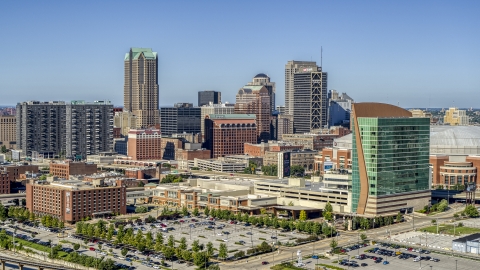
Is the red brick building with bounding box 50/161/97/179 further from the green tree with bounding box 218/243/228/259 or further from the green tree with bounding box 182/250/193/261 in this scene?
the green tree with bounding box 218/243/228/259

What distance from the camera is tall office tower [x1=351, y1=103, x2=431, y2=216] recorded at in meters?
98.9

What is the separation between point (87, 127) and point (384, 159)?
9213 centimetres

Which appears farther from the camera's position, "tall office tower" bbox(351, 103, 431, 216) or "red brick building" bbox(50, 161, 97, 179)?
"red brick building" bbox(50, 161, 97, 179)

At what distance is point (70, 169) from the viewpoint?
14038 centimetres

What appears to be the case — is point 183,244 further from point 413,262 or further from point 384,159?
point 384,159

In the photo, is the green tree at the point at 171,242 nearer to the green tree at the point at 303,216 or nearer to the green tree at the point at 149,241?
the green tree at the point at 149,241

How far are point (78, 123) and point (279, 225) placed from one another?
293 feet

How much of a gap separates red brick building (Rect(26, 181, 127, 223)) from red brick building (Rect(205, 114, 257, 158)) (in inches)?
3220

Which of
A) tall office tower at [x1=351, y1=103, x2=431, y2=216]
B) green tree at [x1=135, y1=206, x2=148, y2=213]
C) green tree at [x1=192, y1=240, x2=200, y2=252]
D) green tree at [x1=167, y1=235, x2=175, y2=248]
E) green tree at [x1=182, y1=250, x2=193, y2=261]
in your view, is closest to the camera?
green tree at [x1=182, y1=250, x2=193, y2=261]

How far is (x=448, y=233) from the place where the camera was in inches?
3565

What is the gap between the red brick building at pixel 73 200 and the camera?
101375 millimetres

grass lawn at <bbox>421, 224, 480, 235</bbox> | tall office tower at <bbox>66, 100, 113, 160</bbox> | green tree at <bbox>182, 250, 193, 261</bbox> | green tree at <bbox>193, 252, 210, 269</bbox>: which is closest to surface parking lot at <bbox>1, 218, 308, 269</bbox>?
green tree at <bbox>182, 250, 193, 261</bbox>

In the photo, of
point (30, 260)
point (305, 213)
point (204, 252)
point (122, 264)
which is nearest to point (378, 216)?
point (305, 213)

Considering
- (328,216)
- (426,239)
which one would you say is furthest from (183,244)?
(426,239)
